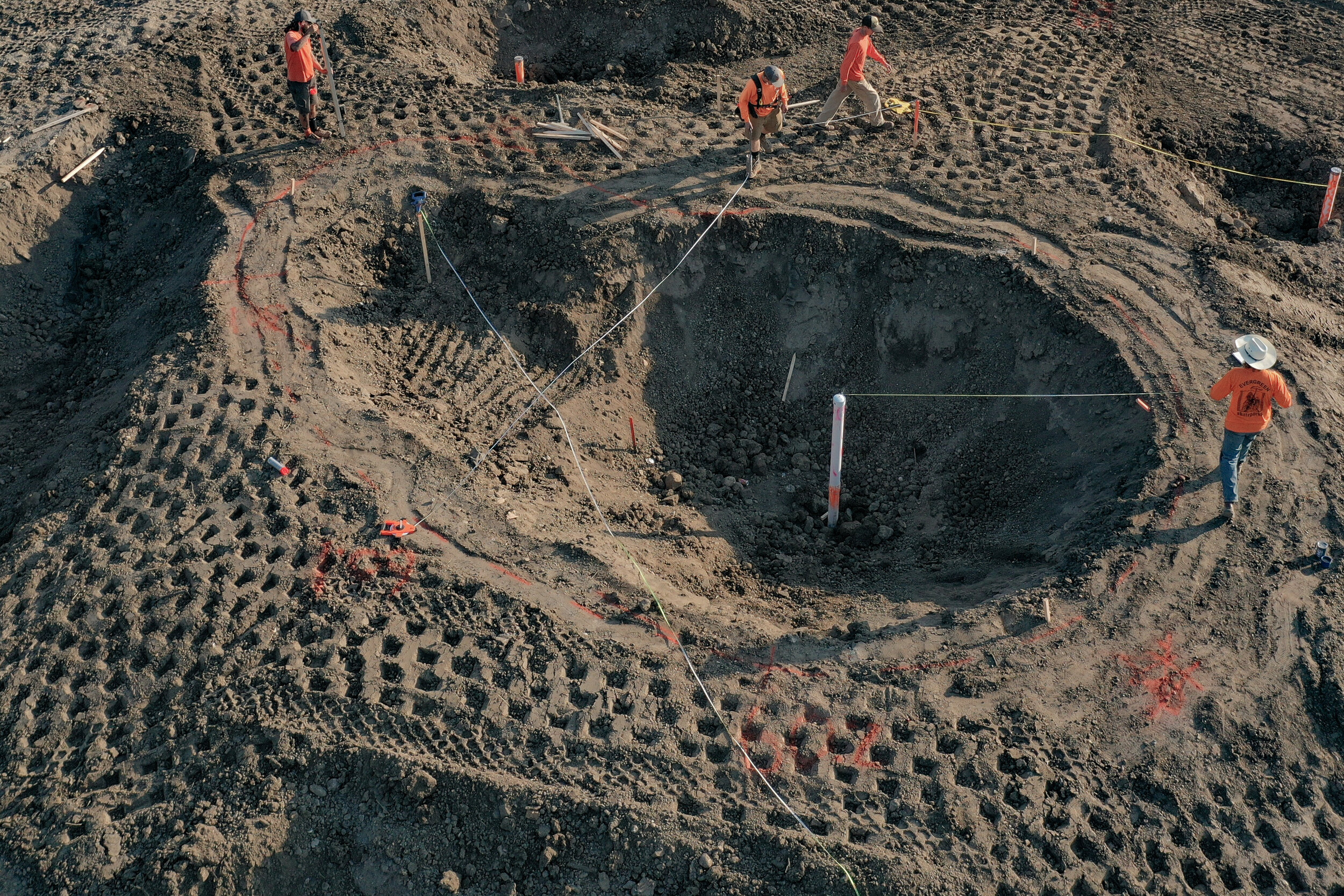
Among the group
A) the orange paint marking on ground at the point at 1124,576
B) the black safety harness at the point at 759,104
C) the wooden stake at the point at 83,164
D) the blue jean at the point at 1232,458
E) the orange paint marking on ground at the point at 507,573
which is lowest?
the orange paint marking on ground at the point at 1124,576

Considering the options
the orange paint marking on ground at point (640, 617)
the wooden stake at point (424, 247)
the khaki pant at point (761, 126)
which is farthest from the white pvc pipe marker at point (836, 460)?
the wooden stake at point (424, 247)

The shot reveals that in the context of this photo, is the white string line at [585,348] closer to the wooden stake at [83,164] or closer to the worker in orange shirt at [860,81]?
the worker in orange shirt at [860,81]

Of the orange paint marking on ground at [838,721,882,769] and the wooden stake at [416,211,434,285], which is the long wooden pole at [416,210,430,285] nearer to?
→ the wooden stake at [416,211,434,285]

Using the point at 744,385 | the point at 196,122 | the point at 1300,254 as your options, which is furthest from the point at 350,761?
the point at 1300,254

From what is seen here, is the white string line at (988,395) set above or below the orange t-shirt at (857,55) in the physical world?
below

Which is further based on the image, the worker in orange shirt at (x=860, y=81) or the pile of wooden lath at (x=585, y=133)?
the pile of wooden lath at (x=585, y=133)

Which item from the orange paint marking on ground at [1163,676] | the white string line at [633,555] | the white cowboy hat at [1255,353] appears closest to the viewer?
the white string line at [633,555]
